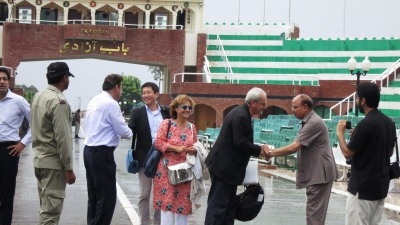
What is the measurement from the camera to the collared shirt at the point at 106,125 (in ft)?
42.4

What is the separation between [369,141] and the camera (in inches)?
430

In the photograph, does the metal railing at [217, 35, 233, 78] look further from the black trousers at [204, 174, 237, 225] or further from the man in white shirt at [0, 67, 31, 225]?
the black trousers at [204, 174, 237, 225]

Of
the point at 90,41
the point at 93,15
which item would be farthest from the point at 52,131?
the point at 93,15

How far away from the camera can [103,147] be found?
12906 mm

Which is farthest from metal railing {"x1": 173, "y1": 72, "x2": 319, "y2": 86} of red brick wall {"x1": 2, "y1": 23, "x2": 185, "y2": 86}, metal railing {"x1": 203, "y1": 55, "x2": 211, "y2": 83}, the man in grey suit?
the man in grey suit

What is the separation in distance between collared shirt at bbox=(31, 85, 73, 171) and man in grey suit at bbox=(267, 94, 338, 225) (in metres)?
2.42

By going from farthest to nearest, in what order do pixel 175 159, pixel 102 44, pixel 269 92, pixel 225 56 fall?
pixel 225 56 < pixel 102 44 < pixel 269 92 < pixel 175 159

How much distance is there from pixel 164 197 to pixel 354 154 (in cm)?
249

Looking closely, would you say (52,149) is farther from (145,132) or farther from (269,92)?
(269,92)

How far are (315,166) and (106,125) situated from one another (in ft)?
8.81

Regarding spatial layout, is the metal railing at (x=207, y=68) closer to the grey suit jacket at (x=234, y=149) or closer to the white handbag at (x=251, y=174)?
the white handbag at (x=251, y=174)

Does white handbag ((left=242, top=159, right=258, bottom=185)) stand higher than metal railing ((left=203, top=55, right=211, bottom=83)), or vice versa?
metal railing ((left=203, top=55, right=211, bottom=83))

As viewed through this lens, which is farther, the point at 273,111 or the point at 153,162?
the point at 273,111

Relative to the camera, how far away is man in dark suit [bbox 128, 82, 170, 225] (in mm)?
14031
